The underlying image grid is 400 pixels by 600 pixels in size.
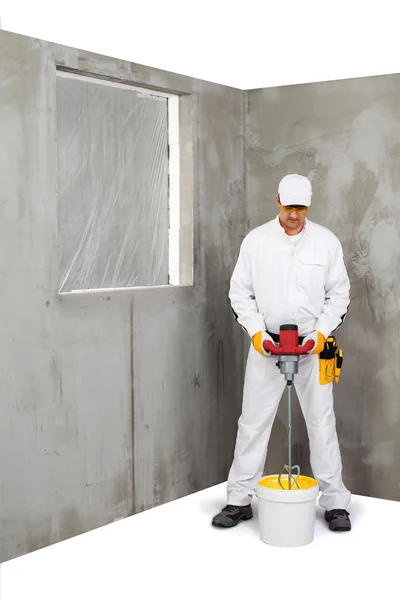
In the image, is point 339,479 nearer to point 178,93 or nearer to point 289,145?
point 289,145

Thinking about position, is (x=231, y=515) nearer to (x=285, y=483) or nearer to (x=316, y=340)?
(x=285, y=483)

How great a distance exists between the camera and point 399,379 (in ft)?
13.5

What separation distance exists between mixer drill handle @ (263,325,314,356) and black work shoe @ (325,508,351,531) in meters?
0.79

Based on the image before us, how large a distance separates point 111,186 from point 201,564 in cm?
176

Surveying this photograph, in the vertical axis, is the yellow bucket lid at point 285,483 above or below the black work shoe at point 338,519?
above

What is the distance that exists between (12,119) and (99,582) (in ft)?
5.90

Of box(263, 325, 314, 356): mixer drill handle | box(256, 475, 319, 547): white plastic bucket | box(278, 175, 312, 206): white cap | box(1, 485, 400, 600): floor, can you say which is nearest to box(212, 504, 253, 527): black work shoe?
box(1, 485, 400, 600): floor

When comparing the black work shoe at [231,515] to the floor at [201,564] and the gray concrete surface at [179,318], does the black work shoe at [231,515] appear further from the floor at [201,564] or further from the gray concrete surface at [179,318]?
the gray concrete surface at [179,318]

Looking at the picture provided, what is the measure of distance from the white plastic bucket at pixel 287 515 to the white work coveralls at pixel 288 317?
32cm

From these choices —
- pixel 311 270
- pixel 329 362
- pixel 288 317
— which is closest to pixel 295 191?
pixel 311 270

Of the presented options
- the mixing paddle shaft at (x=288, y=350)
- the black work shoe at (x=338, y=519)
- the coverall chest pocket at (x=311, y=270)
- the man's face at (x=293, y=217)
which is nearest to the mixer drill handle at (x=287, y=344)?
the mixing paddle shaft at (x=288, y=350)

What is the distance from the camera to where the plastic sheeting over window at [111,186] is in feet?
12.4

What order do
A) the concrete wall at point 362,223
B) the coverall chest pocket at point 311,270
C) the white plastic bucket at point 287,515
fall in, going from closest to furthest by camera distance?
the white plastic bucket at point 287,515, the coverall chest pocket at point 311,270, the concrete wall at point 362,223

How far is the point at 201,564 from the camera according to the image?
3.34m
